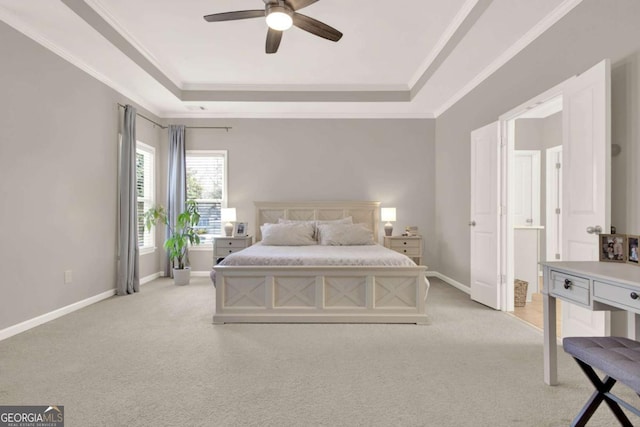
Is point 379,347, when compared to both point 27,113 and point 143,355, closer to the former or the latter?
point 143,355

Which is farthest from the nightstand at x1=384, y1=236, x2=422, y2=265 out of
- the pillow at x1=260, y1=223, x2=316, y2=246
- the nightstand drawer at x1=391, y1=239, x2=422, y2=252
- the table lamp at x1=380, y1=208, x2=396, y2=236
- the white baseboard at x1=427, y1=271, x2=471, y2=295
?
the pillow at x1=260, y1=223, x2=316, y2=246

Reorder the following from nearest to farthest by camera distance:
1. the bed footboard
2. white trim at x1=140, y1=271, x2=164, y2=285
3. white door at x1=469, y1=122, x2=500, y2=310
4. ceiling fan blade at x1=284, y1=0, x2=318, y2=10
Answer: ceiling fan blade at x1=284, y1=0, x2=318, y2=10 → the bed footboard → white door at x1=469, y1=122, x2=500, y2=310 → white trim at x1=140, y1=271, x2=164, y2=285

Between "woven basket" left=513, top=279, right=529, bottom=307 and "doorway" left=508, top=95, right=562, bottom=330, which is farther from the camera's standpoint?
"doorway" left=508, top=95, right=562, bottom=330

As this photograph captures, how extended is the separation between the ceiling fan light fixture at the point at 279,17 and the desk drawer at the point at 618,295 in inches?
106

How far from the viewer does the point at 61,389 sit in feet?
7.48

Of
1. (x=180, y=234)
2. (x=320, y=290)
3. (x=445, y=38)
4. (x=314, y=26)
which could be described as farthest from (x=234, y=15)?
(x=180, y=234)

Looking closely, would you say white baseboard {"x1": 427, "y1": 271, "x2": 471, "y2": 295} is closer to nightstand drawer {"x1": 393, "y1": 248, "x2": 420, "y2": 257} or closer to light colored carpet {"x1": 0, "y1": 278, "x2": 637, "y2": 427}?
nightstand drawer {"x1": 393, "y1": 248, "x2": 420, "y2": 257}

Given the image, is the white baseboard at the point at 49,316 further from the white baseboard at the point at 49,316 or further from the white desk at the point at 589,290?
the white desk at the point at 589,290

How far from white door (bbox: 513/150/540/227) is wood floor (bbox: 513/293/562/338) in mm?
2114

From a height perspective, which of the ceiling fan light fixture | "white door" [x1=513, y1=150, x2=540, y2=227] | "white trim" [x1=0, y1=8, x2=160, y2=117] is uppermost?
"white trim" [x1=0, y1=8, x2=160, y2=117]

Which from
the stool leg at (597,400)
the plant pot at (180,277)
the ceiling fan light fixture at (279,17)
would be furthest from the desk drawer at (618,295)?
the plant pot at (180,277)

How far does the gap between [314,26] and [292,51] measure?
4.91ft

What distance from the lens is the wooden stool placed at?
61.0 inches

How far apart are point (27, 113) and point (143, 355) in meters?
2.57
